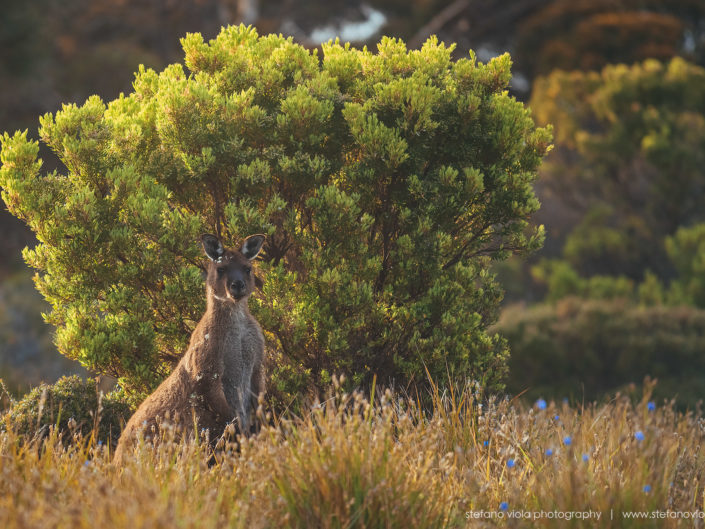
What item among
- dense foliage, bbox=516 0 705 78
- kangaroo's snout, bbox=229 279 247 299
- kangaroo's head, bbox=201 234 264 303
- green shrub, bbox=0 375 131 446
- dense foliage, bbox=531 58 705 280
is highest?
dense foliage, bbox=516 0 705 78

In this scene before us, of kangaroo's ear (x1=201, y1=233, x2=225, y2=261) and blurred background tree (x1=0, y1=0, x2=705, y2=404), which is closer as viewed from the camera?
kangaroo's ear (x1=201, y1=233, x2=225, y2=261)

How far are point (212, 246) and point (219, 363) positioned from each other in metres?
1.00

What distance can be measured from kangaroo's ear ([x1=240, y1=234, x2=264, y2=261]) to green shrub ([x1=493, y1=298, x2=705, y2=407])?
32.8ft

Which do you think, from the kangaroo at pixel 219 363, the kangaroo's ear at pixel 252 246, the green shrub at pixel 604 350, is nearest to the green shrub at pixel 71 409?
the kangaroo at pixel 219 363

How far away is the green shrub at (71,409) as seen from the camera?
7.60 m

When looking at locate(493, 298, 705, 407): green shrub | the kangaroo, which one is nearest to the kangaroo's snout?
the kangaroo

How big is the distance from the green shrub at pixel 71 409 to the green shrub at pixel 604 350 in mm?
9537

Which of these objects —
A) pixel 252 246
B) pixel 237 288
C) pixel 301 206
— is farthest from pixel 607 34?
pixel 237 288

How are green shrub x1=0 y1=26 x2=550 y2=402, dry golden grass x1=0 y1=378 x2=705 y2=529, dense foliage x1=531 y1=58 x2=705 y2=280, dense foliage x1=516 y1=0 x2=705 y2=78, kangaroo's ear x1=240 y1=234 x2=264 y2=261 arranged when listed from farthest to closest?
1. dense foliage x1=516 y1=0 x2=705 y2=78
2. dense foliage x1=531 y1=58 x2=705 y2=280
3. green shrub x1=0 y1=26 x2=550 y2=402
4. kangaroo's ear x1=240 y1=234 x2=264 y2=261
5. dry golden grass x1=0 y1=378 x2=705 y2=529

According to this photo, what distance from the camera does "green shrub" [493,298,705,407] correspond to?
16.1 metres

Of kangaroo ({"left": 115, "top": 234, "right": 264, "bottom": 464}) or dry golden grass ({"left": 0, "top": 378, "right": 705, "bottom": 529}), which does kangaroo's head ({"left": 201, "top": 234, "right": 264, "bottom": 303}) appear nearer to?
kangaroo ({"left": 115, "top": 234, "right": 264, "bottom": 464})

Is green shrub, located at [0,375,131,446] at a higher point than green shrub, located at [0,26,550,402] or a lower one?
lower

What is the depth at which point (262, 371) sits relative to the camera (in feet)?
22.8

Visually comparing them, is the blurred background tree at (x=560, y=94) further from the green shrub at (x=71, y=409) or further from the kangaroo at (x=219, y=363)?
the kangaroo at (x=219, y=363)
